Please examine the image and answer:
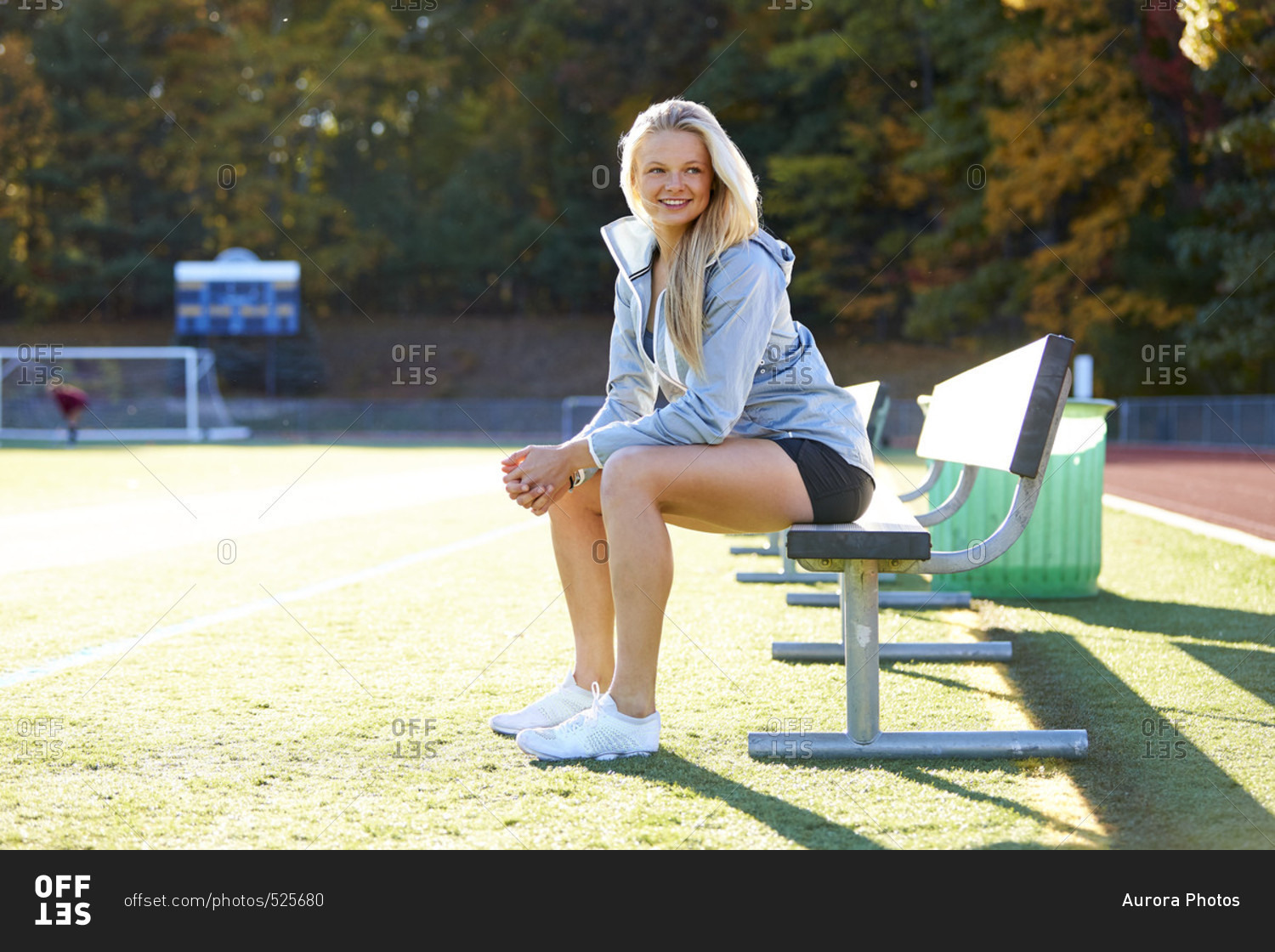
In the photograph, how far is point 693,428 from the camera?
3.14m

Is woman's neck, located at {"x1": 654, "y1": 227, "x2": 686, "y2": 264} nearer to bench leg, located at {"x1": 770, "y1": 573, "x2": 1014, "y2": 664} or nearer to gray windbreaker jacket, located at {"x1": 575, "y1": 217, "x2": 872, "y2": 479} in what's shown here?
gray windbreaker jacket, located at {"x1": 575, "y1": 217, "x2": 872, "y2": 479}

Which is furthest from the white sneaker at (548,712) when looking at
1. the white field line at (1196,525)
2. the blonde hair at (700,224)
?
the white field line at (1196,525)

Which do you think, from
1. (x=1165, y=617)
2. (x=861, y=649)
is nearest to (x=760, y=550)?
(x=1165, y=617)

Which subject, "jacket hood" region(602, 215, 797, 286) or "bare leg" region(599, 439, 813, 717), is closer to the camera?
"bare leg" region(599, 439, 813, 717)

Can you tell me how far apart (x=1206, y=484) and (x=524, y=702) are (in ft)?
43.5

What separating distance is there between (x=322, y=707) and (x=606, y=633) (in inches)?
38.1

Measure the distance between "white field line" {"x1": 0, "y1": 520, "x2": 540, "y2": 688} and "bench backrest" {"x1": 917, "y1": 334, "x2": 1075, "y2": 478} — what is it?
316 centimetres

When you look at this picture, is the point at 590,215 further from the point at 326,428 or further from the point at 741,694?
the point at 741,694

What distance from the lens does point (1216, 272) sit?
29.9 m

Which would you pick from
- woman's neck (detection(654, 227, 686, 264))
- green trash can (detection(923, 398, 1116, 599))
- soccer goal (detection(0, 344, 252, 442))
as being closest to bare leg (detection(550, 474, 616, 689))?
woman's neck (detection(654, 227, 686, 264))

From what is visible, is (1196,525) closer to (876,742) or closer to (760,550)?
(760,550)

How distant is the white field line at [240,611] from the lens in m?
4.42

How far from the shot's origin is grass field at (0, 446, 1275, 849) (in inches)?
108
